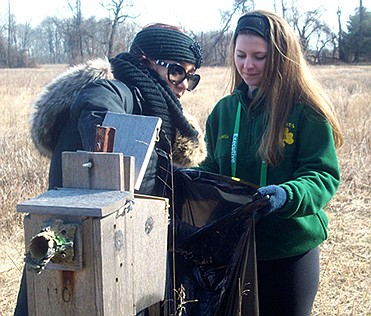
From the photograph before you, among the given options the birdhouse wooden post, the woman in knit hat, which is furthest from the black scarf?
the birdhouse wooden post

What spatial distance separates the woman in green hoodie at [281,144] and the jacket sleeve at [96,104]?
23.2 inches

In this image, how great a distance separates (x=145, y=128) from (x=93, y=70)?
Result: 25.8 inches

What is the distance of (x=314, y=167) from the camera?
2.09m

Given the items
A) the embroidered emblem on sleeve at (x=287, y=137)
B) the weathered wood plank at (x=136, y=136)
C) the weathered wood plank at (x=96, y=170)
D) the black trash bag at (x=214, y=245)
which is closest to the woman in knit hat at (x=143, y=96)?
the black trash bag at (x=214, y=245)

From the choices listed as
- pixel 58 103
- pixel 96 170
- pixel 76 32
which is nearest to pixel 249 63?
pixel 58 103

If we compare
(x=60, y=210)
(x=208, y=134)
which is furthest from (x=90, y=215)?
(x=208, y=134)

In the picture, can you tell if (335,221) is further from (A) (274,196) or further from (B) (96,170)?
(B) (96,170)

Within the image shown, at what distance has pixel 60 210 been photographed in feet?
4.02

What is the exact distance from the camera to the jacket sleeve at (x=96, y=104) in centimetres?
172

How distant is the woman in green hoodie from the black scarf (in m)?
0.30

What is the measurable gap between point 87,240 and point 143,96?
95cm

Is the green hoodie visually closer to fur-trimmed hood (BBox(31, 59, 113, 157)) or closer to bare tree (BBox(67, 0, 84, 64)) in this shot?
fur-trimmed hood (BBox(31, 59, 113, 157))

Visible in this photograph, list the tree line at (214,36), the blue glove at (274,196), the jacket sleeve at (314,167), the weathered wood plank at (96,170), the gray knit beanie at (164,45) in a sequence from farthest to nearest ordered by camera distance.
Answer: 1. the tree line at (214,36)
2. the gray knit beanie at (164,45)
3. the jacket sleeve at (314,167)
4. the blue glove at (274,196)
5. the weathered wood plank at (96,170)

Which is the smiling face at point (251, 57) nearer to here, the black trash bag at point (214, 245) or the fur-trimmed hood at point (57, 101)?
the black trash bag at point (214, 245)
